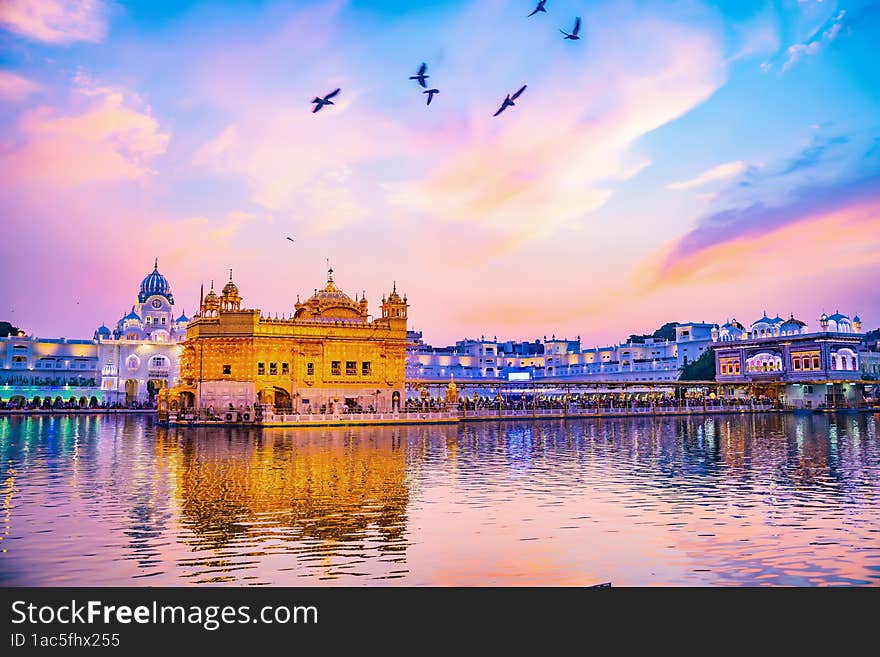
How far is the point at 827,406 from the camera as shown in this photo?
87.5 metres

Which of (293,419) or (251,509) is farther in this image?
(293,419)

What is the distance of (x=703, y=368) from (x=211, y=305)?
3127 inches

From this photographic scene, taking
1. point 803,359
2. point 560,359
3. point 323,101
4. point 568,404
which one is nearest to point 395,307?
point 568,404

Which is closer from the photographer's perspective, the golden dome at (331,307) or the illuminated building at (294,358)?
the illuminated building at (294,358)

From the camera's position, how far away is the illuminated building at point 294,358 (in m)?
52.5

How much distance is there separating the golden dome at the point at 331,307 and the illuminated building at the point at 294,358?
3.4 inches

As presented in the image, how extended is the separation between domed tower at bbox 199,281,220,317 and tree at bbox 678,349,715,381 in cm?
7639

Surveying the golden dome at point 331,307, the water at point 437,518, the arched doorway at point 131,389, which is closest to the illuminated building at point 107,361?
the arched doorway at point 131,389

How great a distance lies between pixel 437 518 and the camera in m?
13.8

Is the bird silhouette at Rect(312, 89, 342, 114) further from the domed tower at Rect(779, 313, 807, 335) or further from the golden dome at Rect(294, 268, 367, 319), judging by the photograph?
the domed tower at Rect(779, 313, 807, 335)

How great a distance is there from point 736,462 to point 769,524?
11.8 meters

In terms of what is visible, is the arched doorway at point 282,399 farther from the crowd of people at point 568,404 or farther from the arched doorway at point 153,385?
the arched doorway at point 153,385
